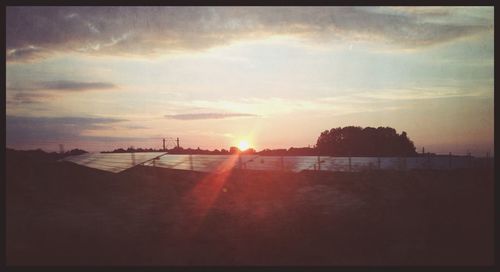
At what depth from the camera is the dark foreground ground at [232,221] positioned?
36.0ft

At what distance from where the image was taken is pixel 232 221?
586 inches

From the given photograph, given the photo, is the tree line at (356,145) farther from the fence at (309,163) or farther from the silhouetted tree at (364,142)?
the fence at (309,163)

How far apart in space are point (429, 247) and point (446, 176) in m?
19.8

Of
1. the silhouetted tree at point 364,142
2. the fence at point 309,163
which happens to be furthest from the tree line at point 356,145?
the fence at point 309,163

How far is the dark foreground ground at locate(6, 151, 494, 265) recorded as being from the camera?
36.0 ft

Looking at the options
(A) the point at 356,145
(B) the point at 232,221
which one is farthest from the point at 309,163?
(A) the point at 356,145

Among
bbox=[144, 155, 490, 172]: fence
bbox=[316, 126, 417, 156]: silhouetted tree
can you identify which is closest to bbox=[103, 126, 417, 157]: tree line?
bbox=[316, 126, 417, 156]: silhouetted tree

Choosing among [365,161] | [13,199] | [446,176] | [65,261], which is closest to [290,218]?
[65,261]

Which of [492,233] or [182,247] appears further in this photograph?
[492,233]

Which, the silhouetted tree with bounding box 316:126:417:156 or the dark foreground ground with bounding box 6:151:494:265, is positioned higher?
the silhouetted tree with bounding box 316:126:417:156

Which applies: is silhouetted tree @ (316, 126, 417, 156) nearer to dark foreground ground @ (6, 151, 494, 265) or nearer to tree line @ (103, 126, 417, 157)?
tree line @ (103, 126, 417, 157)

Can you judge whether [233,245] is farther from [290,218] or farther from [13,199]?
[13,199]

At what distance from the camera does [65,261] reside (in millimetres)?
10297

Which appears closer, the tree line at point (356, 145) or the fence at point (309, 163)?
the fence at point (309, 163)
